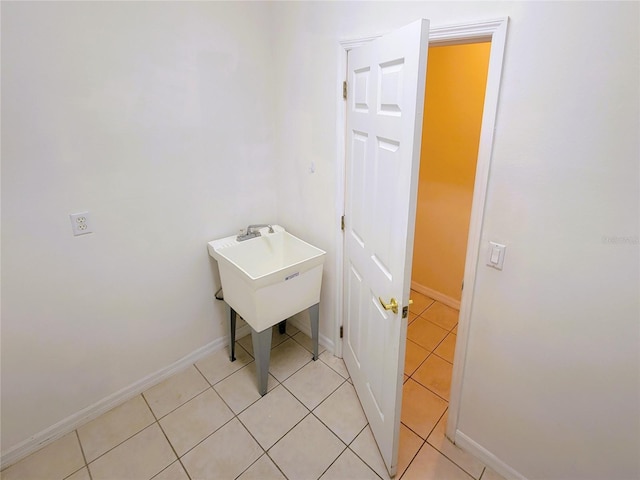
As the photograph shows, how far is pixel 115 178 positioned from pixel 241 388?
4.56ft

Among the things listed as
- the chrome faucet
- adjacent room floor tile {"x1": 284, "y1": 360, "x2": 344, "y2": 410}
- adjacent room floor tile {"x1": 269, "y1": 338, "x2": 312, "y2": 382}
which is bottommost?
adjacent room floor tile {"x1": 284, "y1": 360, "x2": 344, "y2": 410}

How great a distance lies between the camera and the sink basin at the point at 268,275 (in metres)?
1.81

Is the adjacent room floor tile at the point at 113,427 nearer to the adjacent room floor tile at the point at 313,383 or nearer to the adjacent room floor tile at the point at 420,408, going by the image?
the adjacent room floor tile at the point at 313,383

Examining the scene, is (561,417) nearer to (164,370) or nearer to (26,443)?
(164,370)

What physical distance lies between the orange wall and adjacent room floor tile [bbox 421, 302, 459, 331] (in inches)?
5.0

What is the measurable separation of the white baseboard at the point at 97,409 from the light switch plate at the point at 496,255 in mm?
1807

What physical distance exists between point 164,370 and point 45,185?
126 cm

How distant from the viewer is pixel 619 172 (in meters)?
1.02

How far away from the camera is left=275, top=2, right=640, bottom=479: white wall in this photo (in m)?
1.01

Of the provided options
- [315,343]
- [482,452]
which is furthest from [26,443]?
[482,452]

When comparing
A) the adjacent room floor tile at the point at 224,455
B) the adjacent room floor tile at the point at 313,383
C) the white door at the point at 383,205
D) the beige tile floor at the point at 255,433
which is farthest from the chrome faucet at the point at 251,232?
the adjacent room floor tile at the point at 224,455

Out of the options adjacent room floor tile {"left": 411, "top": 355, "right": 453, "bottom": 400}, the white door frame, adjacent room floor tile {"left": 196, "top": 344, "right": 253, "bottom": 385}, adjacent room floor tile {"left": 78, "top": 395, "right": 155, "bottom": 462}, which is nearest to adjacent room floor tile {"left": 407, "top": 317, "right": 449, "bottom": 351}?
adjacent room floor tile {"left": 411, "top": 355, "right": 453, "bottom": 400}

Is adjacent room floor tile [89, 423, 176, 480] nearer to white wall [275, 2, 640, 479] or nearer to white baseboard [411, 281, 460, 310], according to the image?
white wall [275, 2, 640, 479]

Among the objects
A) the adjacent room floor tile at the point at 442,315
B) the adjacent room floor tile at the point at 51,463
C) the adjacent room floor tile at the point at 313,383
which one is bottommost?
the adjacent room floor tile at the point at 51,463
